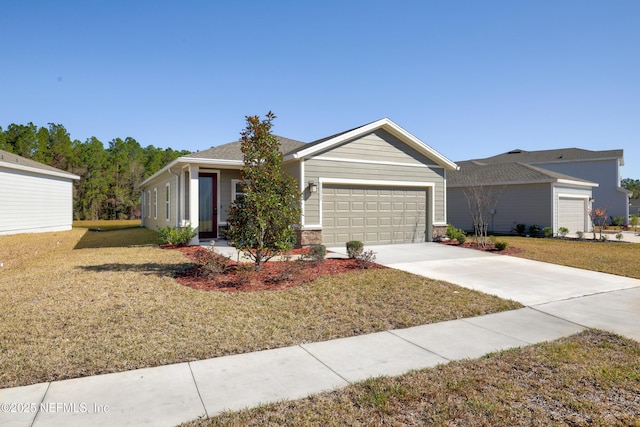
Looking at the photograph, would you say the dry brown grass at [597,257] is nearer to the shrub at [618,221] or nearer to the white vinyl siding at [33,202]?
the shrub at [618,221]

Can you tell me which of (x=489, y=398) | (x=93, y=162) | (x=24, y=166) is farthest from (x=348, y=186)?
(x=93, y=162)

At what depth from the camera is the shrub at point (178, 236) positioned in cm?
1211

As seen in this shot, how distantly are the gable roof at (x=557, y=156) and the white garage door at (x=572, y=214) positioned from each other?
37.4 feet

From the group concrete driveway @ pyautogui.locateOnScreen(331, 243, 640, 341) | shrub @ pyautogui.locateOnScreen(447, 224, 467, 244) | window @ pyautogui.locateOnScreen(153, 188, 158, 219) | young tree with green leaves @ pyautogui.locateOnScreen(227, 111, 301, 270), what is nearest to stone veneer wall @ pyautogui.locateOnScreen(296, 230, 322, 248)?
concrete driveway @ pyautogui.locateOnScreen(331, 243, 640, 341)

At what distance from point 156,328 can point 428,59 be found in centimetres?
1330

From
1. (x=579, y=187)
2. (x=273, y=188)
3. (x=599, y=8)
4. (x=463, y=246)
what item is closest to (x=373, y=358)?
(x=273, y=188)

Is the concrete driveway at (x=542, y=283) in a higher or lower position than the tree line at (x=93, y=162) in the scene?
lower

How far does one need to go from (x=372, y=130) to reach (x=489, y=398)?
11121mm

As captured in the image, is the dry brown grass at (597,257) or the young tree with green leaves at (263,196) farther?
the dry brown grass at (597,257)

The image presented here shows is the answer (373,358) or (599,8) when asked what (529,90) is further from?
(373,358)

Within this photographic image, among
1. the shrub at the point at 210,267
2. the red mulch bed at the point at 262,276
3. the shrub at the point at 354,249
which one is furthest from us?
the shrub at the point at 354,249

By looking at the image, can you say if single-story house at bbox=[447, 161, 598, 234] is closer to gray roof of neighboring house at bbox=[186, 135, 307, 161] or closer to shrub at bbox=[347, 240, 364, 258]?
shrub at bbox=[347, 240, 364, 258]

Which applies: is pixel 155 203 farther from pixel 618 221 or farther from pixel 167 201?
pixel 618 221

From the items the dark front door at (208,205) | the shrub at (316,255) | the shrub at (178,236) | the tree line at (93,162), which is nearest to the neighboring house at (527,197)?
the dark front door at (208,205)
